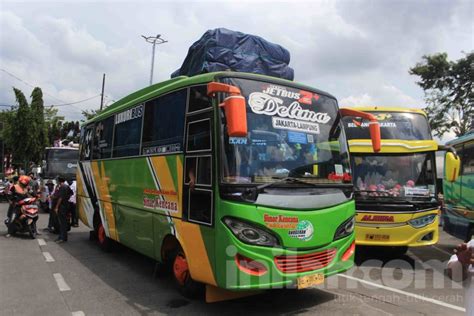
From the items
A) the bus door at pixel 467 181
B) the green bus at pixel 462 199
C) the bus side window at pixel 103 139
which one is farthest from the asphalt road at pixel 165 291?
the bus side window at pixel 103 139

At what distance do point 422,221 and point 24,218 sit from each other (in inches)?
382

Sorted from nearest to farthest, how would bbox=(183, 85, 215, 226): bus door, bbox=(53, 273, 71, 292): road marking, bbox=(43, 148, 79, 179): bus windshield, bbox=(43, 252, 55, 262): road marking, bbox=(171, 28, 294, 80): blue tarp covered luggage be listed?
bbox=(183, 85, 215, 226): bus door < bbox=(53, 273, 71, 292): road marking < bbox=(171, 28, 294, 80): blue tarp covered luggage < bbox=(43, 252, 55, 262): road marking < bbox=(43, 148, 79, 179): bus windshield

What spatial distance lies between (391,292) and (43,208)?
17.2 m

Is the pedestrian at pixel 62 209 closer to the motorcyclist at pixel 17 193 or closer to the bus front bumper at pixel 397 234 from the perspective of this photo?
the motorcyclist at pixel 17 193

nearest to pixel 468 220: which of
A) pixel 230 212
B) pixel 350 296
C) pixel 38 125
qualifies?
pixel 350 296

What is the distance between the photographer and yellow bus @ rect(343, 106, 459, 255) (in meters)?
8.16

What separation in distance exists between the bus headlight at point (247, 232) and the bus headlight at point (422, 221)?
446cm

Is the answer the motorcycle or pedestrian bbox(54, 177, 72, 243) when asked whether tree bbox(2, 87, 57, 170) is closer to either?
the motorcycle

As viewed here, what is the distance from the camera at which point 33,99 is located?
34.8m

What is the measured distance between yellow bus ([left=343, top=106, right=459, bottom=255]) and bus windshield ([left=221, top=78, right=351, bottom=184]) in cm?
281

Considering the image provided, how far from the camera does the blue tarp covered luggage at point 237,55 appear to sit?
700 cm

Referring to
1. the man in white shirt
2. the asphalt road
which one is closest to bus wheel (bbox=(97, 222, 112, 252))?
the asphalt road

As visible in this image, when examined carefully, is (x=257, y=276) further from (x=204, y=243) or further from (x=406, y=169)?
(x=406, y=169)

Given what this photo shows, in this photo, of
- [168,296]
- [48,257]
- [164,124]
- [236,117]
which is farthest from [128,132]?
[236,117]
